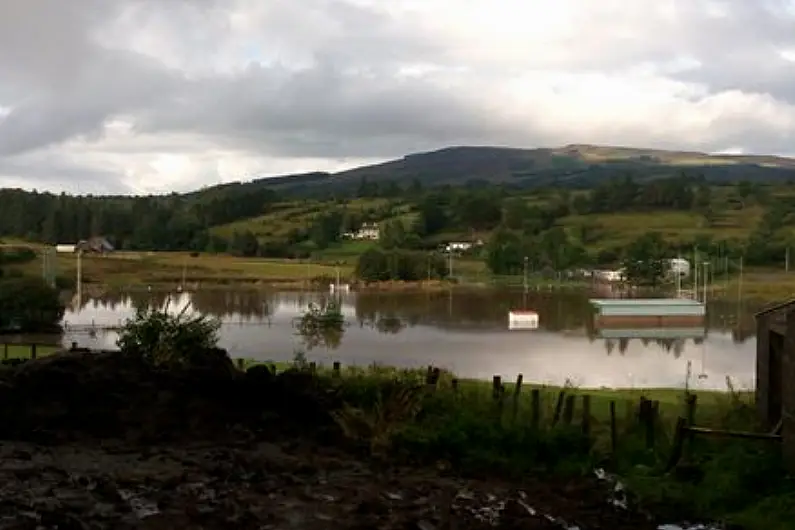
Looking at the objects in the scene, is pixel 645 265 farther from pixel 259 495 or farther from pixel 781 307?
pixel 259 495

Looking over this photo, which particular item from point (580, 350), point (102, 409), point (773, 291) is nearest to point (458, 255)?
point (773, 291)

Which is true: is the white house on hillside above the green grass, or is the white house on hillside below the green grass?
above

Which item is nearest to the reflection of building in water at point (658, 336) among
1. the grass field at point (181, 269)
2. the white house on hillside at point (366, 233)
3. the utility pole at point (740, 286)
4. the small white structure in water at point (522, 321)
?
the small white structure in water at point (522, 321)

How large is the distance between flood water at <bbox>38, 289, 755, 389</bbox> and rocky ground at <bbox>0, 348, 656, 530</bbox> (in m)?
6.57

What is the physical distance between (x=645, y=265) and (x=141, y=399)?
74408 millimetres

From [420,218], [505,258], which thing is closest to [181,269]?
[505,258]

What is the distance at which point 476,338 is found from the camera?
47625 mm

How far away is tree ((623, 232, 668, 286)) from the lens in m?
84.4

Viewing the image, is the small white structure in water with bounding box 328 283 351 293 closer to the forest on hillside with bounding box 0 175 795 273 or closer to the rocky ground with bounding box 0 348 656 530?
the forest on hillside with bounding box 0 175 795 273

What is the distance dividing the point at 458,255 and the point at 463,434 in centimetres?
9126

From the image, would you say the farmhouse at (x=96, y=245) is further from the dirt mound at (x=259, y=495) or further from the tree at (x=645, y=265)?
the dirt mound at (x=259, y=495)

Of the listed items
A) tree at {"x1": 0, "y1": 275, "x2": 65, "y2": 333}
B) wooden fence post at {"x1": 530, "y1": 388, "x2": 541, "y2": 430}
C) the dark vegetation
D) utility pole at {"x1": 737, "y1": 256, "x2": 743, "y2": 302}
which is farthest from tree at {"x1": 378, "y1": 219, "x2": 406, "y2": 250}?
wooden fence post at {"x1": 530, "y1": 388, "x2": 541, "y2": 430}

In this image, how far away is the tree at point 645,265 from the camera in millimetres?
84375

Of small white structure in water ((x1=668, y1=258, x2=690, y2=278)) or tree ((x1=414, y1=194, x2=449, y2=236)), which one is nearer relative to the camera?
small white structure in water ((x1=668, y1=258, x2=690, y2=278))
